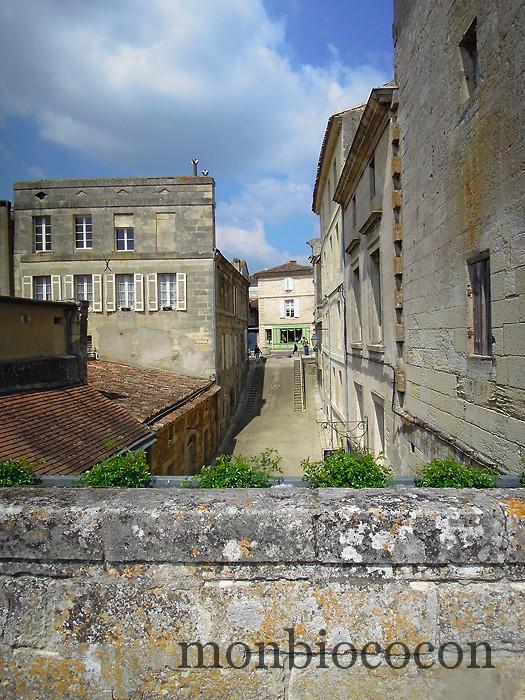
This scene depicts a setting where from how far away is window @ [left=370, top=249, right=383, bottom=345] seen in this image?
10.6 meters

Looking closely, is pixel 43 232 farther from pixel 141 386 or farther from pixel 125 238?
pixel 141 386

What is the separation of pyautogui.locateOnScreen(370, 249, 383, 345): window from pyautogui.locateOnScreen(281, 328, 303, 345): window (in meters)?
41.9

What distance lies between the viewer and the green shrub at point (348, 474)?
2.46m

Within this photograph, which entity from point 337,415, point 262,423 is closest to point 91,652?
point 337,415

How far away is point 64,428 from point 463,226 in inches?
269

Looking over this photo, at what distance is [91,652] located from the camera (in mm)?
1949

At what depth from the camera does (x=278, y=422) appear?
25547 millimetres

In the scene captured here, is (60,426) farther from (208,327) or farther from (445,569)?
(208,327)

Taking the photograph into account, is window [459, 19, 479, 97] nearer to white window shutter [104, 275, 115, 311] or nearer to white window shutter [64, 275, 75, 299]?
white window shutter [104, 275, 115, 311]

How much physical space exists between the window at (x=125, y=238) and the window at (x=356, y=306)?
11176mm

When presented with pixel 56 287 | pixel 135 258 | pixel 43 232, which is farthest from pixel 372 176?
pixel 43 232

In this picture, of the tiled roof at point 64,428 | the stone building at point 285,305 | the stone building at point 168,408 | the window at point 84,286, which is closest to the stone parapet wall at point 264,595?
the tiled roof at point 64,428

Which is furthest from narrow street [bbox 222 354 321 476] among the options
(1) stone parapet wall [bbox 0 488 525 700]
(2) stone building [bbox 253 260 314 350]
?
(2) stone building [bbox 253 260 314 350]

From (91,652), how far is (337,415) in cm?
1608
